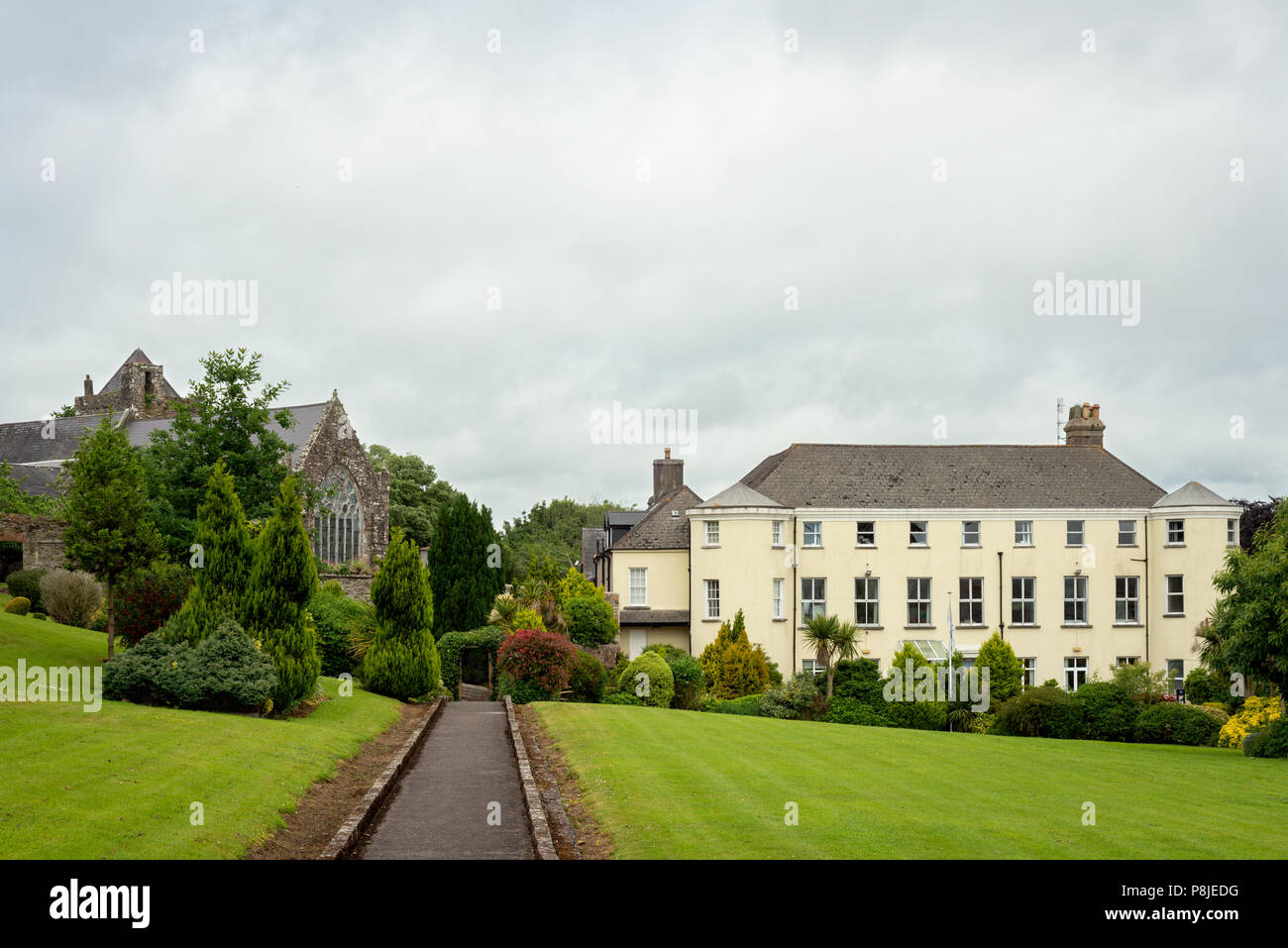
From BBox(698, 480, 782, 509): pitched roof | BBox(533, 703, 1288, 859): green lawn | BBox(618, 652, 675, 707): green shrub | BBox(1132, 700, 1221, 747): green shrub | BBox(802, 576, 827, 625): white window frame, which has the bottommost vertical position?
BBox(1132, 700, 1221, 747): green shrub

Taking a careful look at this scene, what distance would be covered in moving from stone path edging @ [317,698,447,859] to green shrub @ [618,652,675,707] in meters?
16.9

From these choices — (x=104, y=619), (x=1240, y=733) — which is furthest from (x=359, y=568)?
(x=1240, y=733)

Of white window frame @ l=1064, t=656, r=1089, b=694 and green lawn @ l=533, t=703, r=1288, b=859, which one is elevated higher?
green lawn @ l=533, t=703, r=1288, b=859

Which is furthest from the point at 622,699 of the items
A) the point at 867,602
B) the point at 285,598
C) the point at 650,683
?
the point at 867,602

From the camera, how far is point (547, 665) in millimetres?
35188

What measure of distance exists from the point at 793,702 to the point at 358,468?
42163mm

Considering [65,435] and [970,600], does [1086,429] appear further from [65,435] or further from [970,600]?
[65,435]

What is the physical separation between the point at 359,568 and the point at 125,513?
111 feet

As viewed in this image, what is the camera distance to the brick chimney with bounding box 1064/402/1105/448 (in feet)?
182

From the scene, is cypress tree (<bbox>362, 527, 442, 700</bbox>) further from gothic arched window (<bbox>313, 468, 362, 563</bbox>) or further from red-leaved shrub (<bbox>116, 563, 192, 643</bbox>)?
gothic arched window (<bbox>313, 468, 362, 563</bbox>)

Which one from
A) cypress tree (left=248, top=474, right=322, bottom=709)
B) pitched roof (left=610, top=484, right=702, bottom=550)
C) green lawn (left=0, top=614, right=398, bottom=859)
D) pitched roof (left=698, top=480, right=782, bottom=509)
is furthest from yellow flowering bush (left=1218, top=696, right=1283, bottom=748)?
cypress tree (left=248, top=474, right=322, bottom=709)

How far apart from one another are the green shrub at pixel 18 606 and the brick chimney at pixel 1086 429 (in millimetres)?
46495

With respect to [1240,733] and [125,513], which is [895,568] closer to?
[1240,733]

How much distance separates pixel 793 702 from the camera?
121 feet
